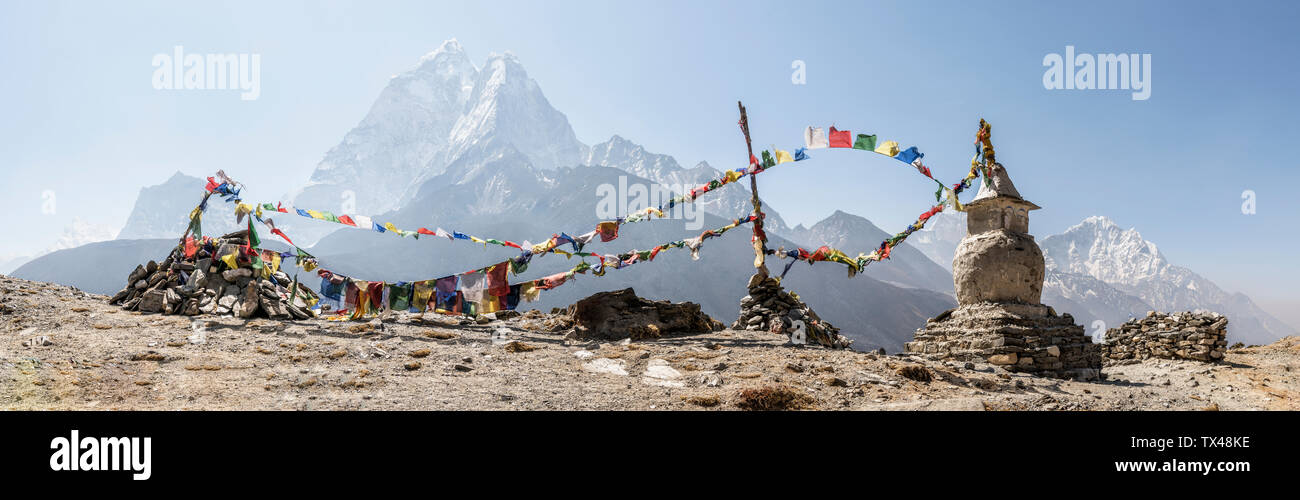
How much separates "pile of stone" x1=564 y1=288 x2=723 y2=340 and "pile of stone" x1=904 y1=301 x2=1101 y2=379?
5.27 metres

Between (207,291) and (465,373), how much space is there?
10237 millimetres

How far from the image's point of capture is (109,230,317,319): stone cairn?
13594 millimetres

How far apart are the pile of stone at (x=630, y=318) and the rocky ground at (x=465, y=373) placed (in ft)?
2.07

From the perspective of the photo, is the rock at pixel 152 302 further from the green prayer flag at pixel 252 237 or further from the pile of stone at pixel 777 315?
the pile of stone at pixel 777 315

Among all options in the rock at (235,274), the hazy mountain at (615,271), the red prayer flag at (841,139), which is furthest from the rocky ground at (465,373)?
the hazy mountain at (615,271)

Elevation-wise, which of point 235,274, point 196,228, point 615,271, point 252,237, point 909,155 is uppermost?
point 909,155

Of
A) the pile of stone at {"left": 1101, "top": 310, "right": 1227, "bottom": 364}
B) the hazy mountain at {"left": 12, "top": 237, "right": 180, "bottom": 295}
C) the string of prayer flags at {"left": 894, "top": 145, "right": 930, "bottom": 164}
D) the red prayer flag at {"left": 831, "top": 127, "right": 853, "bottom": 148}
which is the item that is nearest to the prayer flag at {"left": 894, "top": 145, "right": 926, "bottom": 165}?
the string of prayer flags at {"left": 894, "top": 145, "right": 930, "bottom": 164}

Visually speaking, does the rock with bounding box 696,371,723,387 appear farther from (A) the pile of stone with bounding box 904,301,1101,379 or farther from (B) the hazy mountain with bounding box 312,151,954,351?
(B) the hazy mountain with bounding box 312,151,954,351

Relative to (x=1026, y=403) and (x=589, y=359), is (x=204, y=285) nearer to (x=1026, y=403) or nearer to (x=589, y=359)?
(x=589, y=359)

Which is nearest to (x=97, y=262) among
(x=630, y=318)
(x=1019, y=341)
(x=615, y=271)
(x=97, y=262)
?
(x=97, y=262)

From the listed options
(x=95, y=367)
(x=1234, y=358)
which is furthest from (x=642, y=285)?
(x=95, y=367)

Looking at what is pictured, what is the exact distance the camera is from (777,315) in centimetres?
1353

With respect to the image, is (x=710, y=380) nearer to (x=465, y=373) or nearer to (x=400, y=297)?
(x=465, y=373)

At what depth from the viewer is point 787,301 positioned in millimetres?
14094
